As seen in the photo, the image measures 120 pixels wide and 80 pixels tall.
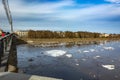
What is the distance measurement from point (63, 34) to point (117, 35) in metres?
37.1

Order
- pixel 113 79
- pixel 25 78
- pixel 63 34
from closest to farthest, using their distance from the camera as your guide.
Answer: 1. pixel 25 78
2. pixel 113 79
3. pixel 63 34

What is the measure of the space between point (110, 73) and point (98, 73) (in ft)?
2.70

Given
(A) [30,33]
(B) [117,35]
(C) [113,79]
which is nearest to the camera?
(C) [113,79]

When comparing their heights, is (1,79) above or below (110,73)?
above

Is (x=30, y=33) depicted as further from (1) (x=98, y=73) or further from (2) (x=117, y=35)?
(1) (x=98, y=73)

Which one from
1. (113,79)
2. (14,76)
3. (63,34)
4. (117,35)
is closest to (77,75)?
(113,79)

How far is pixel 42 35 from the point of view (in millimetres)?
78125

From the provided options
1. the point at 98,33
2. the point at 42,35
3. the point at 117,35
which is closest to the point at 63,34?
the point at 42,35

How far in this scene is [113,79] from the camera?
46.6ft

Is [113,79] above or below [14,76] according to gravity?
below

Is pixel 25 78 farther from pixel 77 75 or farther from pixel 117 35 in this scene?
pixel 117 35

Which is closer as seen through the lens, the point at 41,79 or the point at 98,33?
the point at 41,79

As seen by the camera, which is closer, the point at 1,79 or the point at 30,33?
the point at 1,79

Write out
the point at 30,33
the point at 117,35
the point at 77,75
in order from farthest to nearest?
the point at 117,35, the point at 30,33, the point at 77,75
